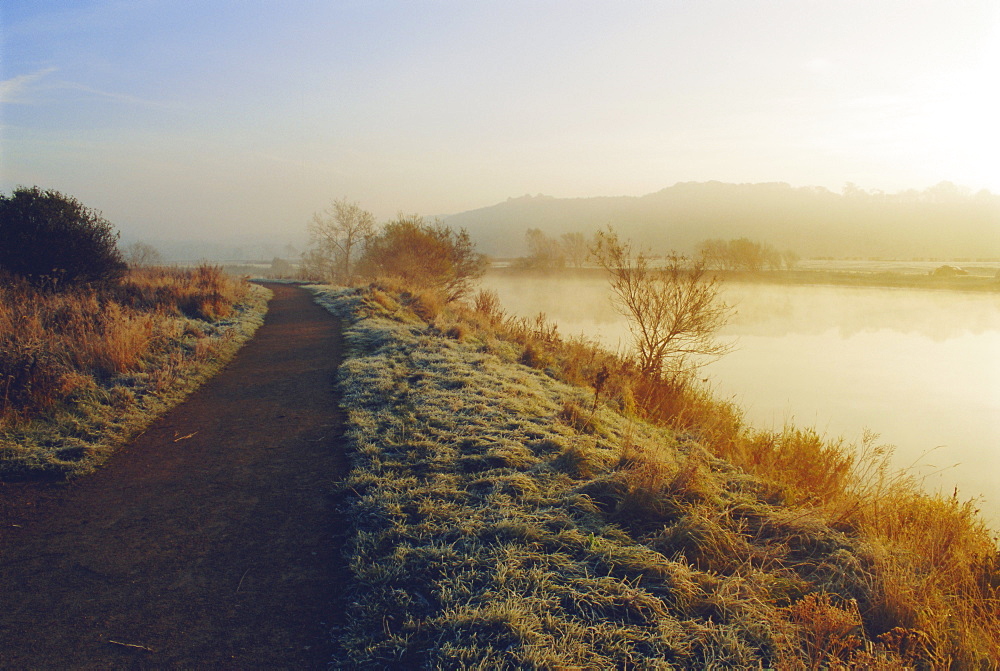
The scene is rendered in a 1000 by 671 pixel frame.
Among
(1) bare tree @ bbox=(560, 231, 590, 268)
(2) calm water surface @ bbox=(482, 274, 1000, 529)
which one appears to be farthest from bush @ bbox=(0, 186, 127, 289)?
(1) bare tree @ bbox=(560, 231, 590, 268)

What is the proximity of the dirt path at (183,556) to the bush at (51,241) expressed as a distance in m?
9.72

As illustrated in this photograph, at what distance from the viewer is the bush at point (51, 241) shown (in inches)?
457

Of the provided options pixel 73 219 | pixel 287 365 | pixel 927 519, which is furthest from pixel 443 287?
pixel 927 519

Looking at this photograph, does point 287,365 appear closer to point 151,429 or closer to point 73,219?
point 151,429

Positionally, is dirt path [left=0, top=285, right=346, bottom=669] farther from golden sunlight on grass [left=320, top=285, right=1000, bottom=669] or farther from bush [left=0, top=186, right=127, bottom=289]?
bush [left=0, top=186, right=127, bottom=289]

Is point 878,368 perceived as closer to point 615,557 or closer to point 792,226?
point 615,557

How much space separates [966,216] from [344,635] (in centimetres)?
17356

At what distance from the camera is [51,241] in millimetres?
12039

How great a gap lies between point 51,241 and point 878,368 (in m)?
29.4

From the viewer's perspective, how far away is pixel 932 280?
1602 inches

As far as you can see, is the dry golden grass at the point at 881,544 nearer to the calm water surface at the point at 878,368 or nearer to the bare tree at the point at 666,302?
the calm water surface at the point at 878,368

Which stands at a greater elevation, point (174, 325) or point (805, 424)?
point (174, 325)

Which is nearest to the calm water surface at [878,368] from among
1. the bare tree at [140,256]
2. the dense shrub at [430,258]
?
the dense shrub at [430,258]

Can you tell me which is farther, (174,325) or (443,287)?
(443,287)
